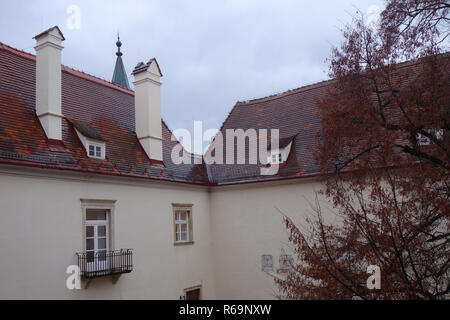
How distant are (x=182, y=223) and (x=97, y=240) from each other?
3.89 m

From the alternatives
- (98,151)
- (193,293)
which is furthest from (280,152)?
(98,151)

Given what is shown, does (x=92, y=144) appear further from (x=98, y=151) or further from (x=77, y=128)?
(x=77, y=128)

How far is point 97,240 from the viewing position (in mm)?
11961

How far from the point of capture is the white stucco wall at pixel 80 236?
985 centimetres

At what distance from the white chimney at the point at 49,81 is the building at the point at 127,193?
35mm

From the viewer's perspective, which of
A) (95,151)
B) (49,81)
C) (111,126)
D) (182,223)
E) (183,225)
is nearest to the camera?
(49,81)

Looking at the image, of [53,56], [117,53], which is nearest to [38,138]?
[53,56]

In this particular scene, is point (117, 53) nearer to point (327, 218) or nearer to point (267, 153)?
point (267, 153)

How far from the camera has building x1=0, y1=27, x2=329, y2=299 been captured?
409 inches

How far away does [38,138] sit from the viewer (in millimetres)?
11258

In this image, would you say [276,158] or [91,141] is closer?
[91,141]

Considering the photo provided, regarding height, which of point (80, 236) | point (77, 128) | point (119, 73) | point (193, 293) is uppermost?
point (119, 73)

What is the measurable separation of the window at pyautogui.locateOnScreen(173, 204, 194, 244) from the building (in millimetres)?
50
